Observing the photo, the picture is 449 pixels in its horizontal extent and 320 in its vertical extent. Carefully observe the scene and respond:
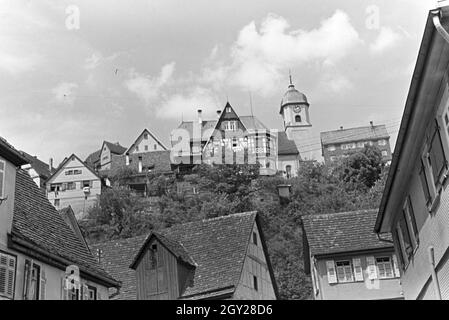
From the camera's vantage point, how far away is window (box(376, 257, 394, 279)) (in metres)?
26.8

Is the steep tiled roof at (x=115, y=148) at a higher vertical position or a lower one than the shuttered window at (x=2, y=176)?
higher

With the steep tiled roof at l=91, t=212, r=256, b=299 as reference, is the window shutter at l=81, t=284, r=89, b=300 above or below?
below

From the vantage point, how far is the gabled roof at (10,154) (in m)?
15.2

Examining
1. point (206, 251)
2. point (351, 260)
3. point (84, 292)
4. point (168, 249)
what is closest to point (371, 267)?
point (351, 260)

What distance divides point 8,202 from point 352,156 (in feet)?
199

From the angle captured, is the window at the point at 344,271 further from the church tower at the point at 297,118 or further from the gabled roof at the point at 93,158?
the church tower at the point at 297,118

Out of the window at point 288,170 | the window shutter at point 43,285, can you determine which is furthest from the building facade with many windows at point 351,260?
the window at point 288,170

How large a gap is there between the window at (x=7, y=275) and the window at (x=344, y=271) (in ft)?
51.5

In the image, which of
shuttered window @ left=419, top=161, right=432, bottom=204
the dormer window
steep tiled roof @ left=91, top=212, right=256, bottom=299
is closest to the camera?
shuttered window @ left=419, top=161, right=432, bottom=204

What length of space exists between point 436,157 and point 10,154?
32.4ft

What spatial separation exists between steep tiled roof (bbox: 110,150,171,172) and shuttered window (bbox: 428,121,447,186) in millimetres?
62406

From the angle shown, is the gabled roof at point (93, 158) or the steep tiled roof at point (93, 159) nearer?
the steep tiled roof at point (93, 159)

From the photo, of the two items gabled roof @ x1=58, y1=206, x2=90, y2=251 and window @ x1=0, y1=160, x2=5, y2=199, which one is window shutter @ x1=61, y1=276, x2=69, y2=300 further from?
gabled roof @ x1=58, y1=206, x2=90, y2=251

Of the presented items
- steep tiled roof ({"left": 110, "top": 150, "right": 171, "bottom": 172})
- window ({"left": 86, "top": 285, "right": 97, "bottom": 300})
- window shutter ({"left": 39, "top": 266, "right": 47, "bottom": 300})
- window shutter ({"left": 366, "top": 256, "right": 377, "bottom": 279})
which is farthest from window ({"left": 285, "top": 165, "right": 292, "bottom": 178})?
window shutter ({"left": 39, "top": 266, "right": 47, "bottom": 300})
